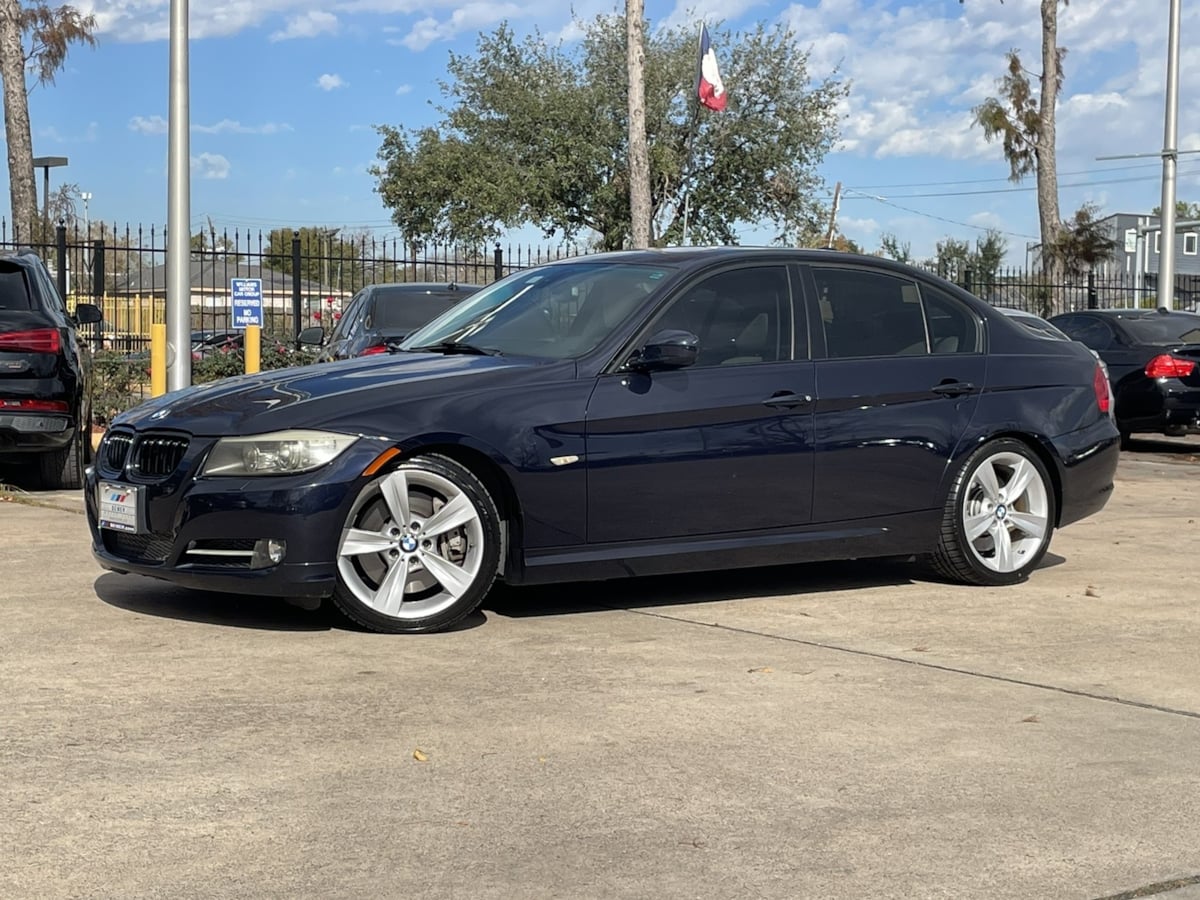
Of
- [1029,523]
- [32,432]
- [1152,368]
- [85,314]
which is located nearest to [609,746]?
[1029,523]

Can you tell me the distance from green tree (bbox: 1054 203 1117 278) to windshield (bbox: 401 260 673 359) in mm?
30733

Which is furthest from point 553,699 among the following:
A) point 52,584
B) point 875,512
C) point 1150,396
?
point 1150,396

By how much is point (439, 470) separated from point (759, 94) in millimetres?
34130

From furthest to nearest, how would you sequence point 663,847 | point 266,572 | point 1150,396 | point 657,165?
point 657,165
point 1150,396
point 266,572
point 663,847

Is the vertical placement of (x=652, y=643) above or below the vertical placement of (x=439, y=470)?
below

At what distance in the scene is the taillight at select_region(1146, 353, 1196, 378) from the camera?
16.3 m

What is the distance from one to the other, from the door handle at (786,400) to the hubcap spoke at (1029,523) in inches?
53.0

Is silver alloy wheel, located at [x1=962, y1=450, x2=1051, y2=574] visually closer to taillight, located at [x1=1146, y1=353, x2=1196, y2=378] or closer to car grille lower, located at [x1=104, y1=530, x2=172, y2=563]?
car grille lower, located at [x1=104, y1=530, x2=172, y2=563]

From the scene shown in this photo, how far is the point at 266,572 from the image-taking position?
616 cm

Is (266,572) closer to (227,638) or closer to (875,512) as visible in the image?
(227,638)

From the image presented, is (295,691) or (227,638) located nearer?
(295,691)

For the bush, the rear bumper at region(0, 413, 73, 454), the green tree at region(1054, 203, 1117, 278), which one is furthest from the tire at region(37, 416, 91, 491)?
the green tree at region(1054, 203, 1117, 278)

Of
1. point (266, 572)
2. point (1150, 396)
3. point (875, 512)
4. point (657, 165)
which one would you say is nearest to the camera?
point (266, 572)

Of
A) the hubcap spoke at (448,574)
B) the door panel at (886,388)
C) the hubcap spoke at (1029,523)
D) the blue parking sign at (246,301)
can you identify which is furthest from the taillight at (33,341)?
the blue parking sign at (246,301)
